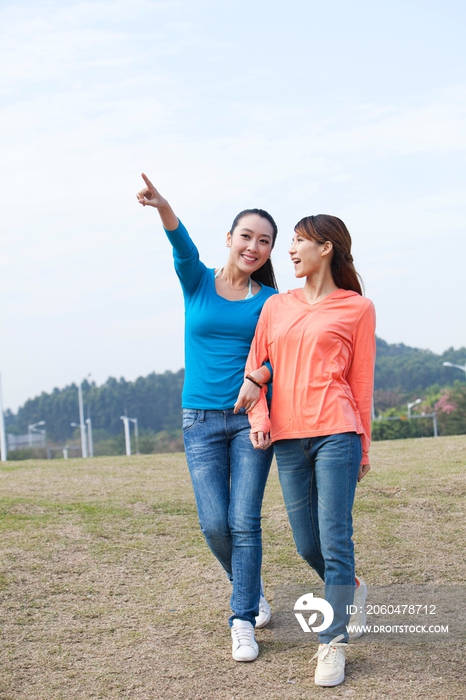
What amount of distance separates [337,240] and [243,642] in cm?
193

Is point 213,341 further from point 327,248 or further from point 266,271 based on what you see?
point 327,248

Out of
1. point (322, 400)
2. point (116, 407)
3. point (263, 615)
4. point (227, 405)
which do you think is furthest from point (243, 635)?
point (116, 407)

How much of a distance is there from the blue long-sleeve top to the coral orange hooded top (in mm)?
132

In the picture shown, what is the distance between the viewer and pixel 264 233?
3961mm

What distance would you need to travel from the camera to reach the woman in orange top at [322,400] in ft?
11.5

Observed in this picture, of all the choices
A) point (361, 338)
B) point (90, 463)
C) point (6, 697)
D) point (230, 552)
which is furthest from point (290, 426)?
point (90, 463)

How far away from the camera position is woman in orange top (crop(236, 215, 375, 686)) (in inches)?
137

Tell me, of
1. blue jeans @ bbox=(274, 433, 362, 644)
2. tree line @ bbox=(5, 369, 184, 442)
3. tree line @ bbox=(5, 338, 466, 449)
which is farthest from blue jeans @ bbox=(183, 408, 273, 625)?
tree line @ bbox=(5, 369, 184, 442)

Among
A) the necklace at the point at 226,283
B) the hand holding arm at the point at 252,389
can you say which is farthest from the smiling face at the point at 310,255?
the hand holding arm at the point at 252,389

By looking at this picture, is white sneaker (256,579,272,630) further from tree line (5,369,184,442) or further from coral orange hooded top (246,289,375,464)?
tree line (5,369,184,442)

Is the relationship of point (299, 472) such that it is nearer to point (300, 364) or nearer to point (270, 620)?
point (300, 364)

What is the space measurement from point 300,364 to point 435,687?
1.48m

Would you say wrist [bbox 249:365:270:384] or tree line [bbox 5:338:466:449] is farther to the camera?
tree line [bbox 5:338:466:449]

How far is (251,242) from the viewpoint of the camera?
3930 mm
